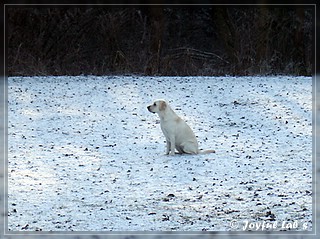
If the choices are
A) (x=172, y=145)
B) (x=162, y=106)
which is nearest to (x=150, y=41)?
(x=162, y=106)

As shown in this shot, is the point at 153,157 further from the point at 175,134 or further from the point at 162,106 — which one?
the point at 162,106

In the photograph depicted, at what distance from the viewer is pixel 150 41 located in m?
20.7

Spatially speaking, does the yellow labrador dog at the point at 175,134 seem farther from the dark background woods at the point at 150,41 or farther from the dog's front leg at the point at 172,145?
the dark background woods at the point at 150,41

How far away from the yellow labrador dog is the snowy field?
20 cm

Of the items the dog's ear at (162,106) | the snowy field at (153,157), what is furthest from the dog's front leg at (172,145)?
the dog's ear at (162,106)

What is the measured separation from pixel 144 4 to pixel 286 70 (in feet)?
18.9

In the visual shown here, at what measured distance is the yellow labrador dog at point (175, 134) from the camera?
32.4 feet

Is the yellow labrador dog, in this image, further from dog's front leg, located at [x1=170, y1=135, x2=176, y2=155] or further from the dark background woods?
the dark background woods

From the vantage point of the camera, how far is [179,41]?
22844 millimetres

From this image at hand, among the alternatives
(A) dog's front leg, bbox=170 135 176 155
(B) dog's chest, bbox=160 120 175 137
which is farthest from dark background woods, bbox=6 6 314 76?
(A) dog's front leg, bbox=170 135 176 155

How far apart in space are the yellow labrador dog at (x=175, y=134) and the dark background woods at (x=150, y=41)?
26.5ft

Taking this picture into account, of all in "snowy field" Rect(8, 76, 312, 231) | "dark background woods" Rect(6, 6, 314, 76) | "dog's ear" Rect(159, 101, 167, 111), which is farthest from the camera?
"dark background woods" Rect(6, 6, 314, 76)

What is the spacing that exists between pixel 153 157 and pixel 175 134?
1.52 ft

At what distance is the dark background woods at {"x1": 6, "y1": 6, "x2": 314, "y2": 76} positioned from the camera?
61.5 ft
